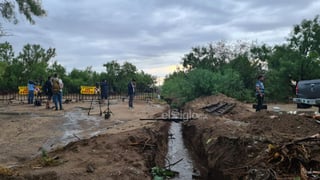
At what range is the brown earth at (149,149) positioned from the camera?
265 inches

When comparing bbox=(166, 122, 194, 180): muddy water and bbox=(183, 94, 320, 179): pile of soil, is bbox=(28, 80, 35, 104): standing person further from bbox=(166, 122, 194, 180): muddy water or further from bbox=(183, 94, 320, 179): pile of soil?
bbox=(183, 94, 320, 179): pile of soil

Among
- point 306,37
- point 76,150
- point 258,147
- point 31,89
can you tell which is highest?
point 306,37

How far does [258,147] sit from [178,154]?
4.51 meters

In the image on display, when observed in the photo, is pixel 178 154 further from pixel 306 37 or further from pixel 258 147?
pixel 306 37

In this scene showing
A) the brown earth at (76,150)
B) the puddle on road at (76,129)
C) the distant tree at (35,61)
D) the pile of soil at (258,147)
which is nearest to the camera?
the pile of soil at (258,147)

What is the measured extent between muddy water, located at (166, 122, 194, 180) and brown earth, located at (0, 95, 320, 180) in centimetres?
29

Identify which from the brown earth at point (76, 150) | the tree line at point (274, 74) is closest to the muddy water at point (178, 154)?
the brown earth at point (76, 150)

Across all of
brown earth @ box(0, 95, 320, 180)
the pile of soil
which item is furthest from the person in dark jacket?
the pile of soil

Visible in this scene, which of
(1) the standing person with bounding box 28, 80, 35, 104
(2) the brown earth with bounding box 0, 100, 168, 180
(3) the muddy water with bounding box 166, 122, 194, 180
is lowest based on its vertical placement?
(3) the muddy water with bounding box 166, 122, 194, 180

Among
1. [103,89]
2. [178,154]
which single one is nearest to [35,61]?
[103,89]

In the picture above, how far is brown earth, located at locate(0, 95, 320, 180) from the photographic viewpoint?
673cm

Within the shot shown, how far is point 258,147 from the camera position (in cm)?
799

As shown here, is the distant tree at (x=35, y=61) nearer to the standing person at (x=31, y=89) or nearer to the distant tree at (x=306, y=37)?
the standing person at (x=31, y=89)

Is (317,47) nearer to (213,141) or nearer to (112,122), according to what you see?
(112,122)
